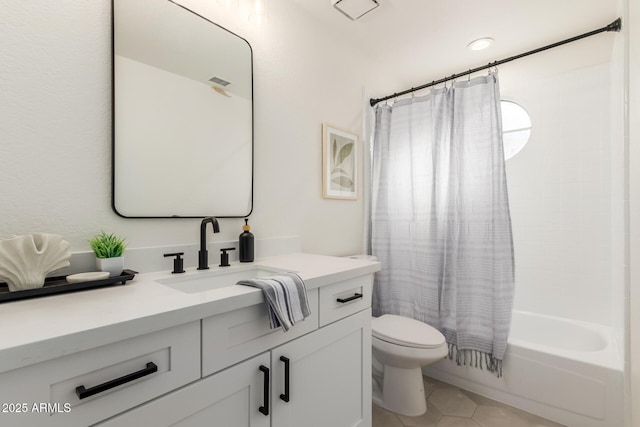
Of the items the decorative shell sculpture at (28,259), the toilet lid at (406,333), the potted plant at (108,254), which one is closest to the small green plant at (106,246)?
the potted plant at (108,254)

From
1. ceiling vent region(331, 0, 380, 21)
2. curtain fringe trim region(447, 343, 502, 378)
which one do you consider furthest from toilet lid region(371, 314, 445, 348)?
ceiling vent region(331, 0, 380, 21)

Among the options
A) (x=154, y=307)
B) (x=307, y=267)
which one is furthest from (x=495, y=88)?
(x=154, y=307)

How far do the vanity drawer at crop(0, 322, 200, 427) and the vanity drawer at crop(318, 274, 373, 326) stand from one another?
0.51 metres

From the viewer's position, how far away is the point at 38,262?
86 centimetres

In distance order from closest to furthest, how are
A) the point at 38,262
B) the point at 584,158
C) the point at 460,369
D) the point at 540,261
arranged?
the point at 38,262 < the point at 460,369 < the point at 584,158 < the point at 540,261

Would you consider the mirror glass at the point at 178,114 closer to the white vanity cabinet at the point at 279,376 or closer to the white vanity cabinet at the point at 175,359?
the white vanity cabinet at the point at 175,359

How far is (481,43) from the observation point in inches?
86.0

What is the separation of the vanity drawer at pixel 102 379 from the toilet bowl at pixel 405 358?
4.06 feet

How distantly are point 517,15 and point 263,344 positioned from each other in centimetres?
242

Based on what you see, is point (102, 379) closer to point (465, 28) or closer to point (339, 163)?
point (339, 163)

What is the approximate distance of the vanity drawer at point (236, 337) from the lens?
2.59 feet

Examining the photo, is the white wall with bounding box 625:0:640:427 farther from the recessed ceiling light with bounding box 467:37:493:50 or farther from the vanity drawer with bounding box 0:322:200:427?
the vanity drawer with bounding box 0:322:200:427

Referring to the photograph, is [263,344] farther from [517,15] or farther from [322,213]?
[517,15]

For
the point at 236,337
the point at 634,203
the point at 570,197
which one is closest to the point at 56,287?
the point at 236,337
